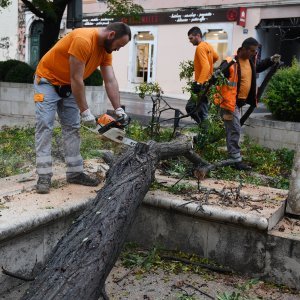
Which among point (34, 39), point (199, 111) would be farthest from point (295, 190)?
point (34, 39)

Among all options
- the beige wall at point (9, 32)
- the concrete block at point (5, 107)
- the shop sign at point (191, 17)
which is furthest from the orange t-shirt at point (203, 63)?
the beige wall at point (9, 32)

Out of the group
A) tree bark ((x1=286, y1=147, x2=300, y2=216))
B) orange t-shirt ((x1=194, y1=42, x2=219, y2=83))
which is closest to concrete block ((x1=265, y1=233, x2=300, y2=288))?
tree bark ((x1=286, y1=147, x2=300, y2=216))

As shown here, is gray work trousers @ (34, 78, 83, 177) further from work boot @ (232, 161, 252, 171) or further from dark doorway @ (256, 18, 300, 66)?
dark doorway @ (256, 18, 300, 66)

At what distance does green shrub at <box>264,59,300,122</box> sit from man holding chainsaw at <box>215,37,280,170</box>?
4.55ft

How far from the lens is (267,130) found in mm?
7293

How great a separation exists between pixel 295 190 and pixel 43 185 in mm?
1998

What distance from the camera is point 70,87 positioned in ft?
13.3

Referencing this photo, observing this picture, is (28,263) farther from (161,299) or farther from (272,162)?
(272,162)

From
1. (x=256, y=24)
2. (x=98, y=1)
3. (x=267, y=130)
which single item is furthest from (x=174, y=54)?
(x=267, y=130)

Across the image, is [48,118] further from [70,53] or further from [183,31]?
[183,31]

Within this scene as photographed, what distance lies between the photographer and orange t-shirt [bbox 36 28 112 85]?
3744 millimetres

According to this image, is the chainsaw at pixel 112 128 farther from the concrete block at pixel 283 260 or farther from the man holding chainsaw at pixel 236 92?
the man holding chainsaw at pixel 236 92

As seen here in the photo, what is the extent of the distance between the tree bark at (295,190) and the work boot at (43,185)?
6.33 ft

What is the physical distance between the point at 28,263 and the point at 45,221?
30cm
